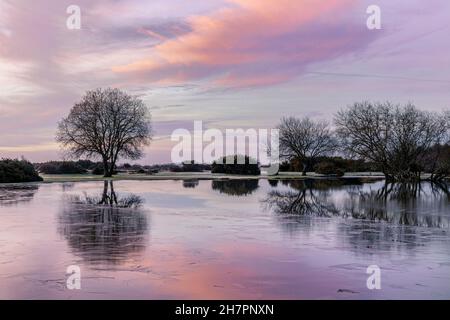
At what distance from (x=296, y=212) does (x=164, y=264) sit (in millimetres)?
10758

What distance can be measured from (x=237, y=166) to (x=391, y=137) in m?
20.8

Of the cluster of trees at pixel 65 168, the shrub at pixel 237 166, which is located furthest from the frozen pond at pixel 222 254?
the cluster of trees at pixel 65 168

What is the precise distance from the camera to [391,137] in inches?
2288

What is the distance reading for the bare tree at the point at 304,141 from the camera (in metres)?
74.3

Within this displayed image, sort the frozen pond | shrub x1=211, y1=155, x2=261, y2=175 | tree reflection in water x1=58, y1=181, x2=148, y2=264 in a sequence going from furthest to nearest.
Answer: shrub x1=211, y1=155, x2=261, y2=175 → tree reflection in water x1=58, y1=181, x2=148, y2=264 → the frozen pond

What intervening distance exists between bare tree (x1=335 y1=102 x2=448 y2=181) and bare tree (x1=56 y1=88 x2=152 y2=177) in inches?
1009

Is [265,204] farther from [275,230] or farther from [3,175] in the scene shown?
[3,175]

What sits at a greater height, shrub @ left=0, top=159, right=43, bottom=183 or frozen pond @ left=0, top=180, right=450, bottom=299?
shrub @ left=0, top=159, right=43, bottom=183

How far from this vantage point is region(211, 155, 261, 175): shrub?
67938 mm

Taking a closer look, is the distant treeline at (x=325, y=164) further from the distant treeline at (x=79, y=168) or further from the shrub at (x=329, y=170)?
the distant treeline at (x=79, y=168)

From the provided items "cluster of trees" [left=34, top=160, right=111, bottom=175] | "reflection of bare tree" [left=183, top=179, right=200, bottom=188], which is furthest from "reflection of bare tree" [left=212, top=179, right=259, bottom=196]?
"cluster of trees" [left=34, top=160, right=111, bottom=175]

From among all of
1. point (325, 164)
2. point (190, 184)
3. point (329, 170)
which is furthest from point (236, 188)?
point (325, 164)

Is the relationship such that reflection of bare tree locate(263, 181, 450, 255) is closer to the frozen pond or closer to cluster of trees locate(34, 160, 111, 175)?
the frozen pond

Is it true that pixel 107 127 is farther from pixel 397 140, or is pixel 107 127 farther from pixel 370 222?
pixel 370 222
